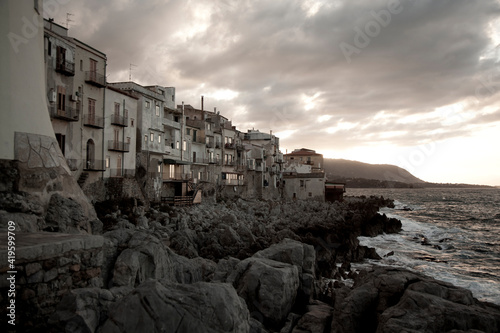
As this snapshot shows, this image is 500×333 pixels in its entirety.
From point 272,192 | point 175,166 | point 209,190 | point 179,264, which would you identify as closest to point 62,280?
point 179,264

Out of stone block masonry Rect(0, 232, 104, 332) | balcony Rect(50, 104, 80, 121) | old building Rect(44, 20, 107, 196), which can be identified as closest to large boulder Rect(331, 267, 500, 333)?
stone block masonry Rect(0, 232, 104, 332)

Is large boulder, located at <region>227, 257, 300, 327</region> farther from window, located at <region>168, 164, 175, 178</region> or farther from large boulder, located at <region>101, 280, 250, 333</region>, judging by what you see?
window, located at <region>168, 164, 175, 178</region>

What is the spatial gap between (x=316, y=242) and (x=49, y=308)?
2211cm

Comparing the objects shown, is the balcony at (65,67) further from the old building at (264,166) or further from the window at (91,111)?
the old building at (264,166)

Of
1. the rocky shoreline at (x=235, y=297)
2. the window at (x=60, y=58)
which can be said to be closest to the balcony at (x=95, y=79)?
the window at (x=60, y=58)

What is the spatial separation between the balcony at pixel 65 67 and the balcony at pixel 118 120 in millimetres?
5706

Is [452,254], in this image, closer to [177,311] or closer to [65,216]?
[65,216]

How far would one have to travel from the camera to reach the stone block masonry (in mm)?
6301

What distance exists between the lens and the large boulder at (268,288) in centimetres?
1089

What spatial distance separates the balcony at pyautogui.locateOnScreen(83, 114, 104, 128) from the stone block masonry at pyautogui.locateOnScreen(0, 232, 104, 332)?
67.9 feet

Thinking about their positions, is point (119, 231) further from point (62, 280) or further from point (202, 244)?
point (202, 244)

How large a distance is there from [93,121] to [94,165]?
3448 mm

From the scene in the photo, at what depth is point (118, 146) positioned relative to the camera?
30.4 metres

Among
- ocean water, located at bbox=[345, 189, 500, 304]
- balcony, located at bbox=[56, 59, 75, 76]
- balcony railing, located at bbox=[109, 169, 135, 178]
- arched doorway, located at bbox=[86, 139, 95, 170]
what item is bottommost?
ocean water, located at bbox=[345, 189, 500, 304]
